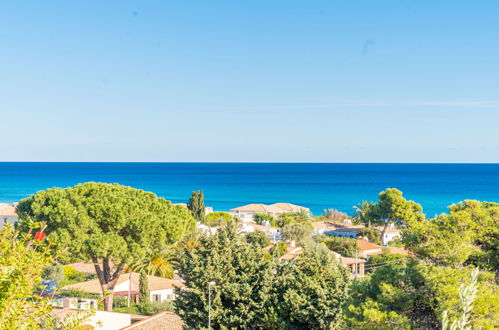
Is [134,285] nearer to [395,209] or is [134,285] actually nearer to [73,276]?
[73,276]

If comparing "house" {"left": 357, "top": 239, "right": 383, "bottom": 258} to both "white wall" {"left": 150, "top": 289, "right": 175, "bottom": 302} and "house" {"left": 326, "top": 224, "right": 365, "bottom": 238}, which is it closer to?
"house" {"left": 326, "top": 224, "right": 365, "bottom": 238}

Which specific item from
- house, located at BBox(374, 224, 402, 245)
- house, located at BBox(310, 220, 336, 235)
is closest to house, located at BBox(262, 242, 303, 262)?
house, located at BBox(310, 220, 336, 235)

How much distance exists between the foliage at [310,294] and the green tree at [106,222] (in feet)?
34.1

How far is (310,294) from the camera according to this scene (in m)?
18.9

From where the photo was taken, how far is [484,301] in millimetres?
12211

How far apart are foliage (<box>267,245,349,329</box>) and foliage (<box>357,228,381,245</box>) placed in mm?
44769

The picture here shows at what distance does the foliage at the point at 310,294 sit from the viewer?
1792 cm

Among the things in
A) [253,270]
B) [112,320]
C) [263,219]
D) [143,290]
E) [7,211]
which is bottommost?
[112,320]

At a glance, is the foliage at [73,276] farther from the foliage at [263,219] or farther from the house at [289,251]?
the foliage at [263,219]

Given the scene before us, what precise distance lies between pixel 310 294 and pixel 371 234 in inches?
1865

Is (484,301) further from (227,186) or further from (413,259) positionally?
(227,186)

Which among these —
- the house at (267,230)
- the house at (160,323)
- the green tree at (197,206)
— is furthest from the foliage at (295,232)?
the house at (160,323)

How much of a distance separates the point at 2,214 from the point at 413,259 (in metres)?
57.8

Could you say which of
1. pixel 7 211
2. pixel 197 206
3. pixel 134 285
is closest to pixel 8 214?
pixel 7 211
